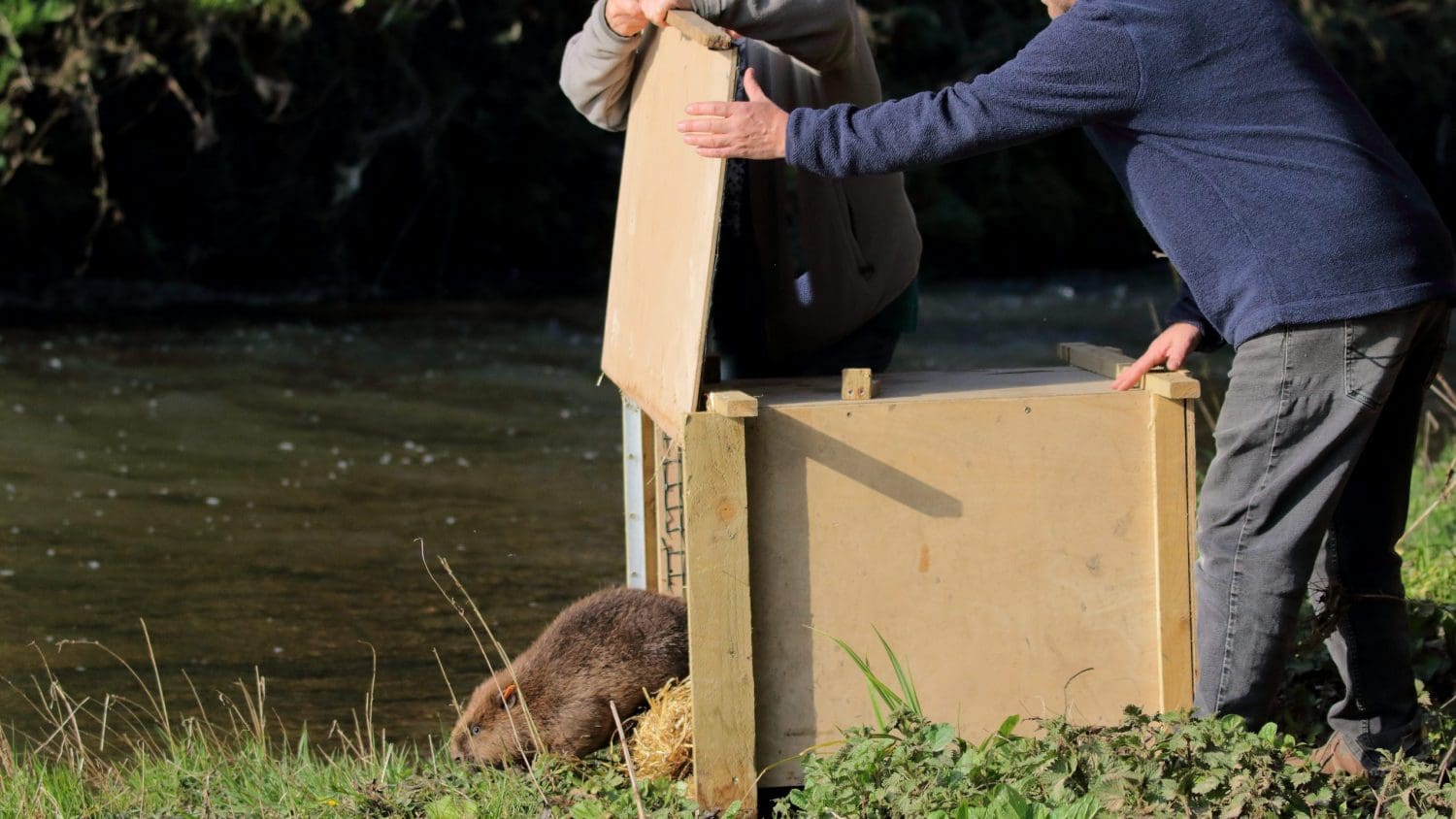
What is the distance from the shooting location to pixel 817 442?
328 centimetres

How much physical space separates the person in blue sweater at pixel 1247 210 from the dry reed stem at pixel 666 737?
1097 millimetres

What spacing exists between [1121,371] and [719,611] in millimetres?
1013

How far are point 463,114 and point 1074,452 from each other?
1378cm

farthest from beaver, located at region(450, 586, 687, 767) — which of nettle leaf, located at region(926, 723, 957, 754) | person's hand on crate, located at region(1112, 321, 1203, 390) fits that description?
person's hand on crate, located at region(1112, 321, 1203, 390)

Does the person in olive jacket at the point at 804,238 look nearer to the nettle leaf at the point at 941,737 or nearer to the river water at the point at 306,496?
the river water at the point at 306,496

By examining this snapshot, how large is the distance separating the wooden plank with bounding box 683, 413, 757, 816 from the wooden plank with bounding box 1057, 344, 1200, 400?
0.84 m

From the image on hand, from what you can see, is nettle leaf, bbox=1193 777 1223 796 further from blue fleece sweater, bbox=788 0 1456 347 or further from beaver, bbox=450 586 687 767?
beaver, bbox=450 586 687 767

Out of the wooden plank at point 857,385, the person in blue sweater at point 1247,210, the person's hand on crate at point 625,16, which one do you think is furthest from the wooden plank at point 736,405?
the person's hand on crate at point 625,16

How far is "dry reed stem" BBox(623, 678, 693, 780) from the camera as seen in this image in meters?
3.62

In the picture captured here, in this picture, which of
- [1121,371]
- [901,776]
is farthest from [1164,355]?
[901,776]

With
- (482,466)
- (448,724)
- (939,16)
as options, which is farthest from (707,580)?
(939,16)

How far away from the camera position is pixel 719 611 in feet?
10.7

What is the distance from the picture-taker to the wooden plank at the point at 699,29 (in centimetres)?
323

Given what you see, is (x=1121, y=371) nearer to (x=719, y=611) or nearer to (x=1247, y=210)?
(x=1247, y=210)
